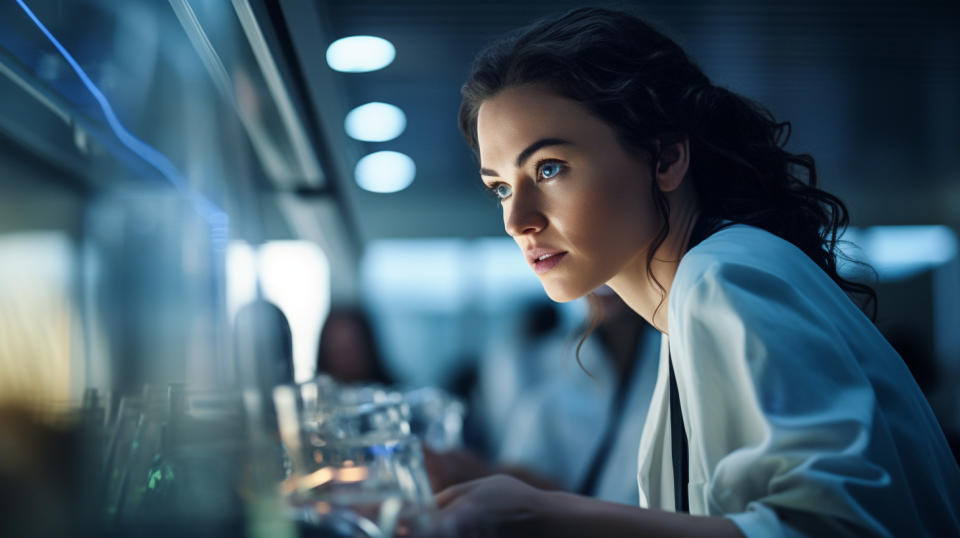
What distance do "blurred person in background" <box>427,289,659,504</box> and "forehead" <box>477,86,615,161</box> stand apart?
3.05ft

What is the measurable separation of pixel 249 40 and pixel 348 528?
76cm

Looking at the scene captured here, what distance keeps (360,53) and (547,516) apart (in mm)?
3032

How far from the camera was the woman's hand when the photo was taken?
47 cm

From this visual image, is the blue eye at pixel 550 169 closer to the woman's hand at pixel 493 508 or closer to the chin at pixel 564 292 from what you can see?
the chin at pixel 564 292

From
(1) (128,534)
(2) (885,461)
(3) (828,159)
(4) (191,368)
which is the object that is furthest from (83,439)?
(3) (828,159)

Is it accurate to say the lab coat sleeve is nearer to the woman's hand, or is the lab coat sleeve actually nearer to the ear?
the woman's hand

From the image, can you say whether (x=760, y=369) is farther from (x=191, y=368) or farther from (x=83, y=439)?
(x=191, y=368)

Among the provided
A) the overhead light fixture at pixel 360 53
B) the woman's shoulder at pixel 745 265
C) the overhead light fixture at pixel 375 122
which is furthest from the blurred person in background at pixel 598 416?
the overhead light fixture at pixel 375 122

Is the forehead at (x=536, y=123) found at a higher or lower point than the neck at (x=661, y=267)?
higher

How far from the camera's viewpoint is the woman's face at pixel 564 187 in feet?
2.67

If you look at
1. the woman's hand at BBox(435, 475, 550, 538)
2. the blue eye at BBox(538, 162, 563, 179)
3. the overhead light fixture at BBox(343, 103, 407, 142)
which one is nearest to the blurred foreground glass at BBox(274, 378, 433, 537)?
the woman's hand at BBox(435, 475, 550, 538)

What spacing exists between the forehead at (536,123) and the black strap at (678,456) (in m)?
0.36

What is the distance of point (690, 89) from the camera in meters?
0.93

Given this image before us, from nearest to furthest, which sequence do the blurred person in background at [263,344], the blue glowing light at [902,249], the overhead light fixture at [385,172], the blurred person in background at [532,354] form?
the blurred person in background at [263,344] < the blurred person in background at [532,354] < the overhead light fixture at [385,172] < the blue glowing light at [902,249]
